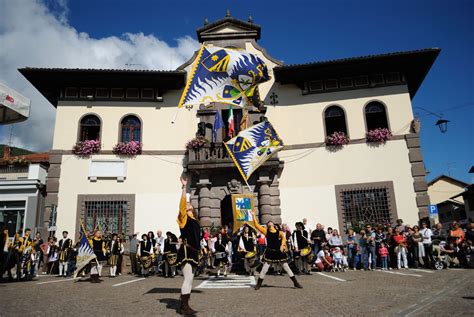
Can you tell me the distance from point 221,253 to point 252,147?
17.6 ft

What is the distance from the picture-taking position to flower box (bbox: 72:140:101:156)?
17266mm

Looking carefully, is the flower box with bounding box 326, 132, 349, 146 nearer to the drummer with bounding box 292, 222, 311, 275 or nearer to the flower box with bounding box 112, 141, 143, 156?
the drummer with bounding box 292, 222, 311, 275

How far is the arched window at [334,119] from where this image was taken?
18.0 meters

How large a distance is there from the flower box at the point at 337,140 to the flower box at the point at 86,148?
11.7m

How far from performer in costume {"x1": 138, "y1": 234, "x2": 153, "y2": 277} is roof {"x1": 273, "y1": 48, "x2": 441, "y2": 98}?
1059 cm

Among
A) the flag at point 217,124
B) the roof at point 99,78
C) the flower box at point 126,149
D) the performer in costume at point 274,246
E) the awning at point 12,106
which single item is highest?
the roof at point 99,78

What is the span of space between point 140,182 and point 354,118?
11.4m

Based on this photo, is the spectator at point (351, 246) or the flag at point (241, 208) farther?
the flag at point (241, 208)

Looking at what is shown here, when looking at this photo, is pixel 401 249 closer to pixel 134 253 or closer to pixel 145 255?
pixel 145 255

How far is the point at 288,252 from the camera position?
1309 centimetres

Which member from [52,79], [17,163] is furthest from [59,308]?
[17,163]

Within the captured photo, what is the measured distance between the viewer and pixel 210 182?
16844mm

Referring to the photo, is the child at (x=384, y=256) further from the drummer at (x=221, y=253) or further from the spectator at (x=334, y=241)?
the drummer at (x=221, y=253)

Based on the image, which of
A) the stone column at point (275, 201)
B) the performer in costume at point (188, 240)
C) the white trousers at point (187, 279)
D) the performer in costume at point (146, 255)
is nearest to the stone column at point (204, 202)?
the stone column at point (275, 201)
